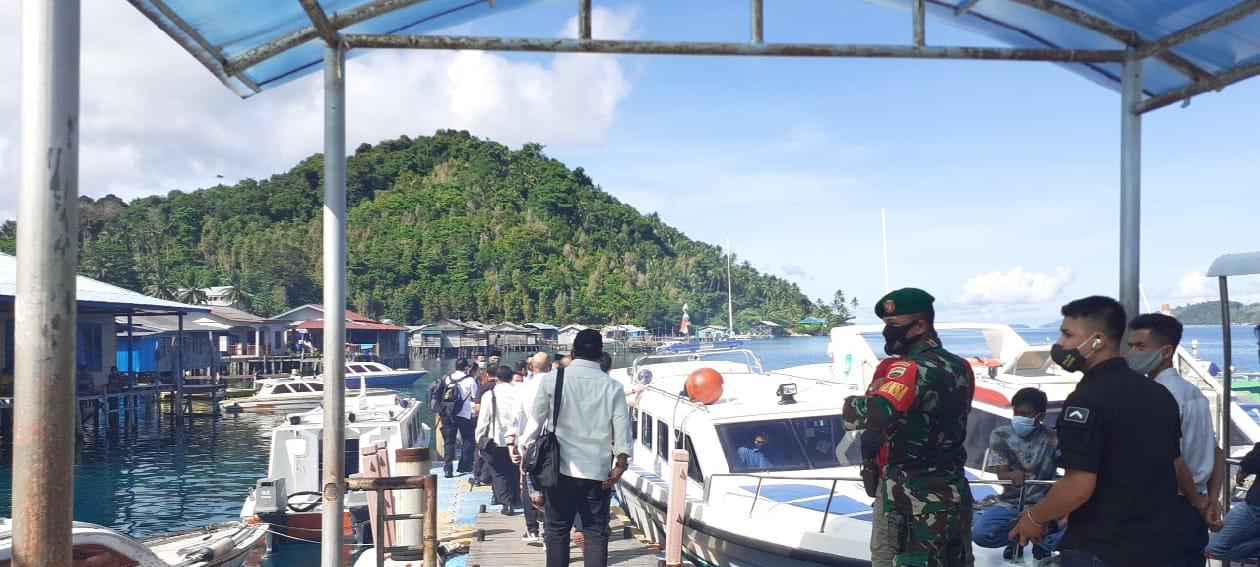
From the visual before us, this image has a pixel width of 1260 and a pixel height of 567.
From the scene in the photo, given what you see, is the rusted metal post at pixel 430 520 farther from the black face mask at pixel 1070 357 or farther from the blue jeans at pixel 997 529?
the black face mask at pixel 1070 357

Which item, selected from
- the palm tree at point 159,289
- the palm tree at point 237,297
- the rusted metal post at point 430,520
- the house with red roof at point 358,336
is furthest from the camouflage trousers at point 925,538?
the palm tree at point 237,297

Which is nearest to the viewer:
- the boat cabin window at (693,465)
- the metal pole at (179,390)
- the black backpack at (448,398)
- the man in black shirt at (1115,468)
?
the man in black shirt at (1115,468)

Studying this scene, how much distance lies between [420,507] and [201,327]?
53919 mm

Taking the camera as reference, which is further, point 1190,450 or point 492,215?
point 492,215

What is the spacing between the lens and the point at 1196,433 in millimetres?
4566

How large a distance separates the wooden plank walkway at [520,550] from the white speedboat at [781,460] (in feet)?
1.45

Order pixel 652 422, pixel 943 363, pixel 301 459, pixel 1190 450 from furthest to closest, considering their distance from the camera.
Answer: pixel 301 459
pixel 652 422
pixel 1190 450
pixel 943 363

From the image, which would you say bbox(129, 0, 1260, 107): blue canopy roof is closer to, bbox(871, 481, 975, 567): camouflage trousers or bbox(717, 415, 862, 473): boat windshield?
bbox(871, 481, 975, 567): camouflage trousers

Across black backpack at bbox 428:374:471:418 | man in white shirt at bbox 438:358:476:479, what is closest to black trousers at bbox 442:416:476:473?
man in white shirt at bbox 438:358:476:479

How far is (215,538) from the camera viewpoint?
1089 cm

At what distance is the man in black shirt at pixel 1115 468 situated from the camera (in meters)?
3.38

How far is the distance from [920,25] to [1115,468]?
3.48 m

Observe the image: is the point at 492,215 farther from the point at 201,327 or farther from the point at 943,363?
the point at 943,363

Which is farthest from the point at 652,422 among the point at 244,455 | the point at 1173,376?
the point at 244,455
